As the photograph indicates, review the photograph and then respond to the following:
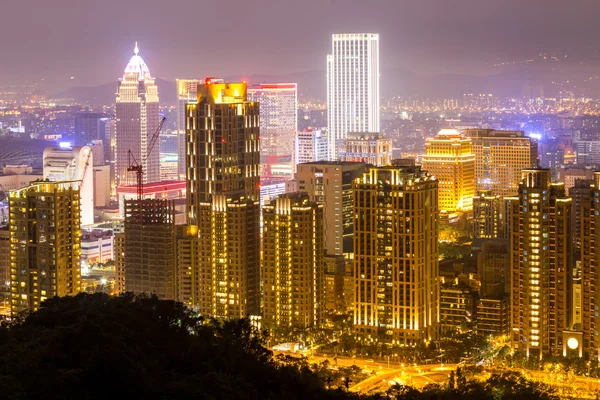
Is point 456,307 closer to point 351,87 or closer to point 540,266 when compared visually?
point 540,266

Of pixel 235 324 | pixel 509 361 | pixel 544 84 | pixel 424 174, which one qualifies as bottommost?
pixel 509 361

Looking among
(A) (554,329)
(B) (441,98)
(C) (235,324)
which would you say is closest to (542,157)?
(B) (441,98)

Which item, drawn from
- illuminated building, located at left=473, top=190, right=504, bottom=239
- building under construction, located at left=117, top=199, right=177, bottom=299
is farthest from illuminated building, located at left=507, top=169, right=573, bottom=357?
illuminated building, located at left=473, top=190, right=504, bottom=239

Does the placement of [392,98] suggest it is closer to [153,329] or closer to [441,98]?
[441,98]

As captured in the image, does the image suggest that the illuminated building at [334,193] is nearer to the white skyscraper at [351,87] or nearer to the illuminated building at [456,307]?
the illuminated building at [456,307]

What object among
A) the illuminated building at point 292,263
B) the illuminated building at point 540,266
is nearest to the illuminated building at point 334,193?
the illuminated building at point 292,263

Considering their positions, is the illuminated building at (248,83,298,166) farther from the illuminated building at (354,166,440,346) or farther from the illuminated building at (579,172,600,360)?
the illuminated building at (579,172,600,360)

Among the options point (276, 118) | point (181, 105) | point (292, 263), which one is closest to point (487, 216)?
point (292, 263)
